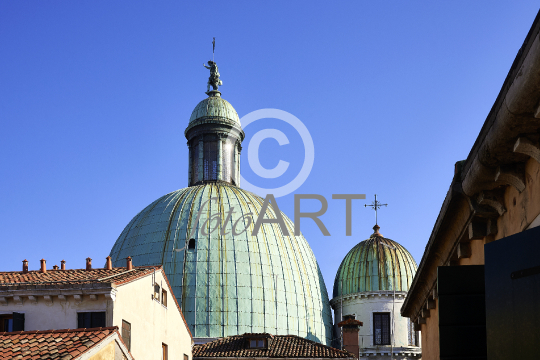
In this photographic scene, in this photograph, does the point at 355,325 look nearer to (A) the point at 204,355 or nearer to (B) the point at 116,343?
(A) the point at 204,355

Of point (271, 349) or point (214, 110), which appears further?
point (214, 110)

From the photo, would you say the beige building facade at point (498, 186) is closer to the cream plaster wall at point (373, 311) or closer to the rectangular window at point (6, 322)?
the rectangular window at point (6, 322)

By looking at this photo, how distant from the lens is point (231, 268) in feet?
119

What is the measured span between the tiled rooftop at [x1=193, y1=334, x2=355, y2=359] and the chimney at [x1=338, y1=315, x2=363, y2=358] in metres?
3.69

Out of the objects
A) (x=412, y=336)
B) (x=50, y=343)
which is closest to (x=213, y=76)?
(x=412, y=336)

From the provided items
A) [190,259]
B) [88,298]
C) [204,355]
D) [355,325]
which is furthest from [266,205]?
[88,298]

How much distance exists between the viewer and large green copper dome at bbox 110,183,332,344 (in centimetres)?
3544

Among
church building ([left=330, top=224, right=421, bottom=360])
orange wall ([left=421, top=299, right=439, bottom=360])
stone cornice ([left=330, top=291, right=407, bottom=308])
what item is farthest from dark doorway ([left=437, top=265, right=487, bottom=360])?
stone cornice ([left=330, top=291, right=407, bottom=308])

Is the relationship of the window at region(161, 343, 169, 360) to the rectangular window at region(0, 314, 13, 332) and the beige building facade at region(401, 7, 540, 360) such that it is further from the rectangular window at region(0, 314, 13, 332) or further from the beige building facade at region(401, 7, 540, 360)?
the beige building facade at region(401, 7, 540, 360)

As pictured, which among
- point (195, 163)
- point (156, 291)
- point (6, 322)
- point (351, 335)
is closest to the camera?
point (6, 322)

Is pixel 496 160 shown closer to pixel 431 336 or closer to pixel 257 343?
pixel 431 336

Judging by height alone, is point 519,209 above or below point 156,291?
below

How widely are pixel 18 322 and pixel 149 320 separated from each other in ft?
15.4

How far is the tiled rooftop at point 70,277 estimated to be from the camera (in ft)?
70.5
